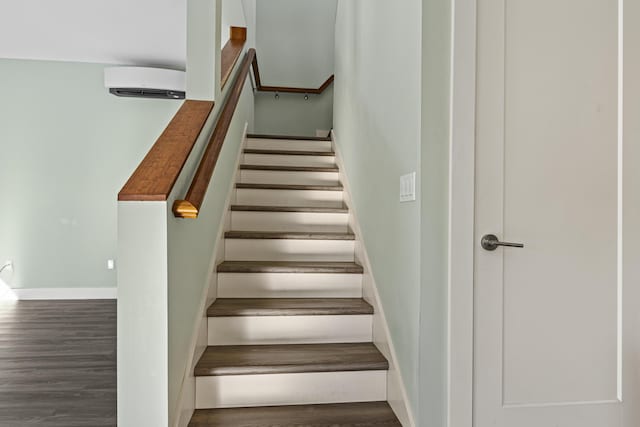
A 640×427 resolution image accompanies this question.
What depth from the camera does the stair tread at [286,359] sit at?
169 centimetres

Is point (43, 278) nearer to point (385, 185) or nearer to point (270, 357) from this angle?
point (270, 357)

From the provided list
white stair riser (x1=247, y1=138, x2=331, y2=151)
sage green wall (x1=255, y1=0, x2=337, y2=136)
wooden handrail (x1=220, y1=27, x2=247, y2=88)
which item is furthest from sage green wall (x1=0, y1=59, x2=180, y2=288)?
wooden handrail (x1=220, y1=27, x2=247, y2=88)

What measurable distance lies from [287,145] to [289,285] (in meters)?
1.86

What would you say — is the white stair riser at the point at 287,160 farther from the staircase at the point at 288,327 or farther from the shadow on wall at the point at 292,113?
the shadow on wall at the point at 292,113

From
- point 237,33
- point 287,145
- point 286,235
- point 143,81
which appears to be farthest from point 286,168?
point 143,81

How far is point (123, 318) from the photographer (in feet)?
4.21

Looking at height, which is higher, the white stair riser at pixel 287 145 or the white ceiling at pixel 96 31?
the white ceiling at pixel 96 31

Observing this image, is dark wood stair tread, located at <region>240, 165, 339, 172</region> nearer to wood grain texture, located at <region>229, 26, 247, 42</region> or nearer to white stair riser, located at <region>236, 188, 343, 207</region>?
white stair riser, located at <region>236, 188, 343, 207</region>

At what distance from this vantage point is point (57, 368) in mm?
2482

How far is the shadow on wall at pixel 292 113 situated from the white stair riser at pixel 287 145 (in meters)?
1.04

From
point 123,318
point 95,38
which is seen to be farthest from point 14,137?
point 123,318

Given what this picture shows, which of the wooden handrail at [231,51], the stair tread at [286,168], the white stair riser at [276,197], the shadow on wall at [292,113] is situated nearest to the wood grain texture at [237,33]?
the wooden handrail at [231,51]

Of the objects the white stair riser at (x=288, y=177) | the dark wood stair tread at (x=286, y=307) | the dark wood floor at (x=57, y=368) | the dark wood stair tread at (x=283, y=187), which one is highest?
the white stair riser at (x=288, y=177)

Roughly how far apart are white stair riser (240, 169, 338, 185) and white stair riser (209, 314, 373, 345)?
1.41 m
